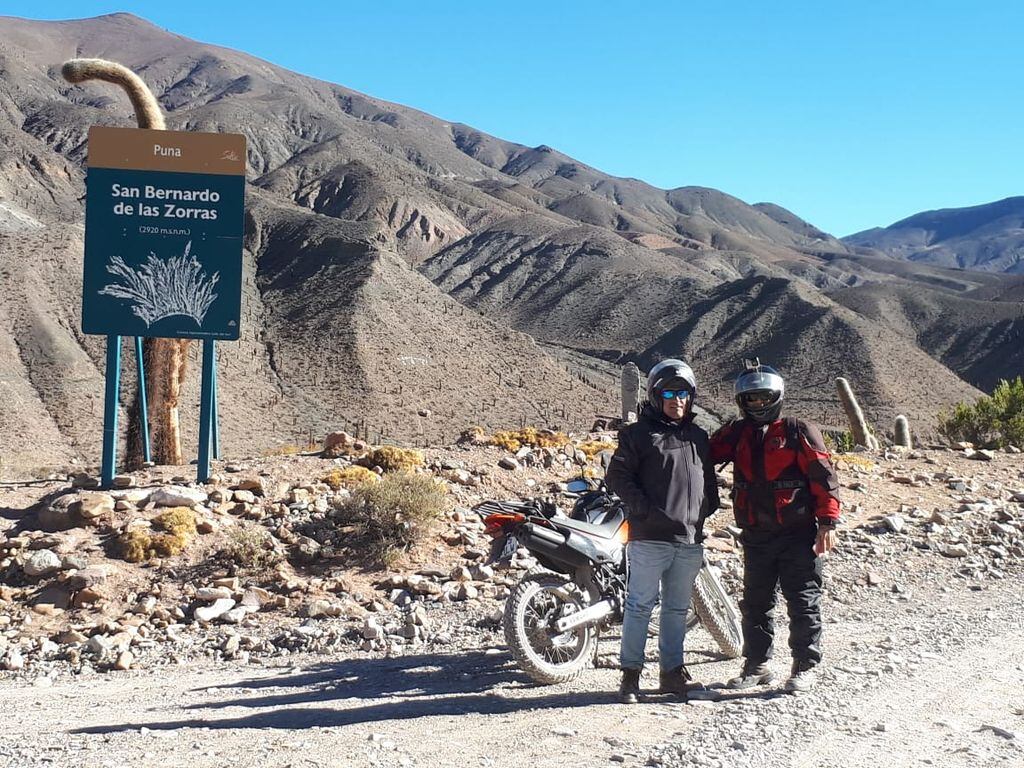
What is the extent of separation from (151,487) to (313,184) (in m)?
87.5

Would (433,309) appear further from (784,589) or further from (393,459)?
(784,589)

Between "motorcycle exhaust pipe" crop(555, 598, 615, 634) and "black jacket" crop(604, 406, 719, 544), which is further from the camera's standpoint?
"motorcycle exhaust pipe" crop(555, 598, 615, 634)

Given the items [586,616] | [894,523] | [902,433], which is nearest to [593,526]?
[586,616]

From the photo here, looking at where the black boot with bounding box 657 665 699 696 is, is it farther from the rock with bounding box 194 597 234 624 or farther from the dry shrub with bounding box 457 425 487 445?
the dry shrub with bounding box 457 425 487 445

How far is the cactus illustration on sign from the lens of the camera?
9.49 m

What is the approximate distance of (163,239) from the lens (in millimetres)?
9586

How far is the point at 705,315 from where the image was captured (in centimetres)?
6119

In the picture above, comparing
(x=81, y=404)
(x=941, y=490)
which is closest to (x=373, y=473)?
(x=941, y=490)

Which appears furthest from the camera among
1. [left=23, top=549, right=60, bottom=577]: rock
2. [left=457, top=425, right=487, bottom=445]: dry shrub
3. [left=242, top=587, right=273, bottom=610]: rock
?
[left=457, top=425, right=487, bottom=445]: dry shrub

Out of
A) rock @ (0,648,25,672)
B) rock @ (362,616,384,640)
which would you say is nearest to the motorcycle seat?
rock @ (362,616,384,640)

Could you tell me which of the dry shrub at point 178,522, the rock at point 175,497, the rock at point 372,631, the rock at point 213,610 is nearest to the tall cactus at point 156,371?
the rock at point 175,497

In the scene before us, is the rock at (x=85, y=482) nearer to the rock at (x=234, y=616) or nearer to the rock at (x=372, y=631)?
the rock at (x=234, y=616)

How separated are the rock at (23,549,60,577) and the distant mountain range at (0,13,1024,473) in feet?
44.9

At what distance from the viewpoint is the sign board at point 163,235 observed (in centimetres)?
950
